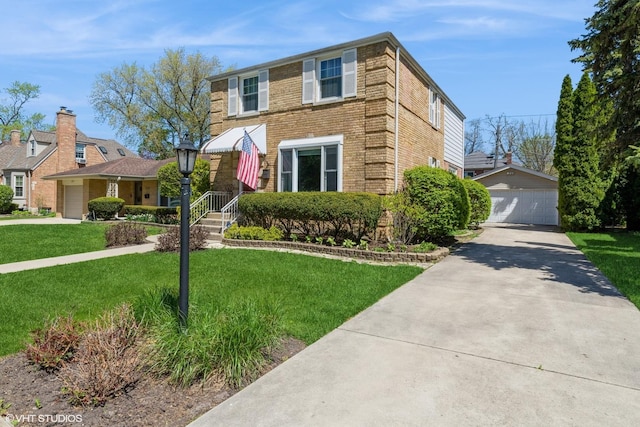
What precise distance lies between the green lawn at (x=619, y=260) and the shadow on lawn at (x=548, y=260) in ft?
0.53

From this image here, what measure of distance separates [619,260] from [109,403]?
1088 centimetres

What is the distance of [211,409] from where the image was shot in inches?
110

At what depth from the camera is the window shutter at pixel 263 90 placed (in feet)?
44.5

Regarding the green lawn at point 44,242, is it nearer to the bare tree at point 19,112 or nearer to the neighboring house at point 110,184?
the neighboring house at point 110,184

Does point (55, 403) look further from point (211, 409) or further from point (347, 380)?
point (347, 380)

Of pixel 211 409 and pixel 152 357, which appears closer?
pixel 211 409

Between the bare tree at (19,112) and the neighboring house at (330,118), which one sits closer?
the neighboring house at (330,118)

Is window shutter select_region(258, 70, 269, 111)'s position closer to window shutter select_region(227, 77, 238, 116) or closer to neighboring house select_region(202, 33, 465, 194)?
neighboring house select_region(202, 33, 465, 194)

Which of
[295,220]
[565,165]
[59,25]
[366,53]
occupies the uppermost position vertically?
[366,53]

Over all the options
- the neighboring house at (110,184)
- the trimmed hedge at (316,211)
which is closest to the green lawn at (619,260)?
the trimmed hedge at (316,211)

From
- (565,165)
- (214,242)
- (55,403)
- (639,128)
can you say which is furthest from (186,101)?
(55,403)

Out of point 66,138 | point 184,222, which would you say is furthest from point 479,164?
point 184,222

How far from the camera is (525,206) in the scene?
23.0 meters

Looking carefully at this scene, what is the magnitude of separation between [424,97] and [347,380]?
1318 cm
